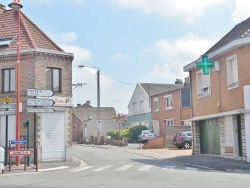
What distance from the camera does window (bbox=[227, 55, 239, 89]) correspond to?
2183cm

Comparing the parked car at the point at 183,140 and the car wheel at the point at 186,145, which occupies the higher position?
the parked car at the point at 183,140

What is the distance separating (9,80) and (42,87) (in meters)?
2.04

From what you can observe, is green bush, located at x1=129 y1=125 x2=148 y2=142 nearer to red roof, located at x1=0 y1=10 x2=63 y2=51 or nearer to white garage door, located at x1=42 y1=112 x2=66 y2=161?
red roof, located at x1=0 y1=10 x2=63 y2=51

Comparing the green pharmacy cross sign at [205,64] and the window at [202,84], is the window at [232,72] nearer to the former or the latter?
the green pharmacy cross sign at [205,64]

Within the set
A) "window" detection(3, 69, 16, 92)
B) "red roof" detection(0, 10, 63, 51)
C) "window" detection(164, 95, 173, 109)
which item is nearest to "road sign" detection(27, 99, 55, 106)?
"window" detection(3, 69, 16, 92)

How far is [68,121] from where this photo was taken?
23641mm

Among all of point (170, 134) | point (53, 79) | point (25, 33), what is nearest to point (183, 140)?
point (170, 134)

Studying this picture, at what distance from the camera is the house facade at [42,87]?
22.8 meters

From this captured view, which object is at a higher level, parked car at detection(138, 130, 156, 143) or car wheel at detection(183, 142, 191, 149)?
parked car at detection(138, 130, 156, 143)

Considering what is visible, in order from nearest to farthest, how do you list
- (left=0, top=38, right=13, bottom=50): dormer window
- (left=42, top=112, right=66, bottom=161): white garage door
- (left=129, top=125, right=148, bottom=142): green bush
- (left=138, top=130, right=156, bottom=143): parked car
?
1. (left=42, top=112, right=66, bottom=161): white garage door
2. (left=0, top=38, right=13, bottom=50): dormer window
3. (left=138, top=130, right=156, bottom=143): parked car
4. (left=129, top=125, right=148, bottom=142): green bush

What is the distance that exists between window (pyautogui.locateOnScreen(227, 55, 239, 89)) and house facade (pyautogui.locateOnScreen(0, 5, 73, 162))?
928 centimetres

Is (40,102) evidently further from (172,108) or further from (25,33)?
(172,108)

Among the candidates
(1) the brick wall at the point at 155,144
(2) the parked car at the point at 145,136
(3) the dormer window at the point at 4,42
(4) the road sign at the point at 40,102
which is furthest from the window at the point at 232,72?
(2) the parked car at the point at 145,136

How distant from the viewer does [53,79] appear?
77.9 feet
